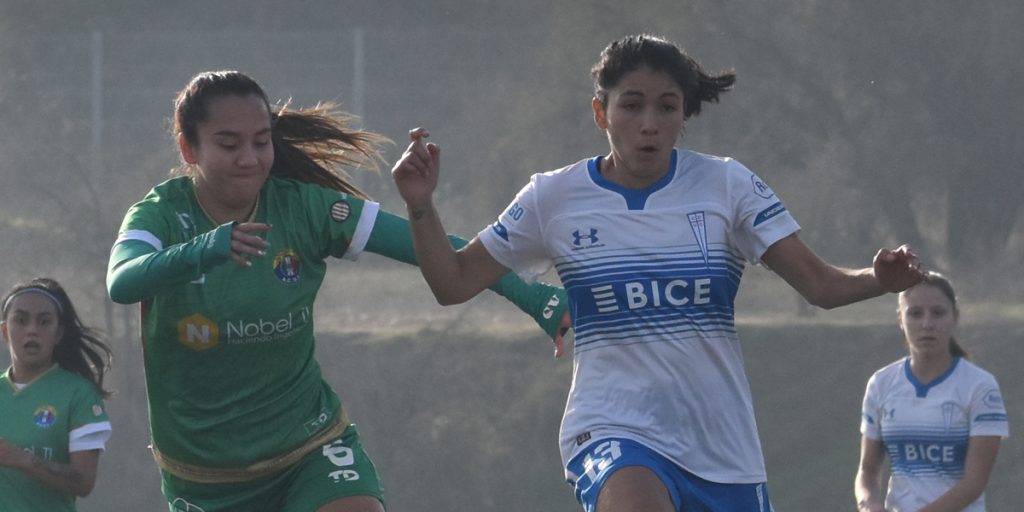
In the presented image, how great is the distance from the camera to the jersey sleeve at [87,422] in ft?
21.4

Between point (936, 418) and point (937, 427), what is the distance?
40 mm

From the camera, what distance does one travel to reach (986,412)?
261 inches

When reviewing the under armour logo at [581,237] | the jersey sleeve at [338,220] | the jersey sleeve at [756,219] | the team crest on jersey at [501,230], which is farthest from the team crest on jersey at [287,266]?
the jersey sleeve at [756,219]

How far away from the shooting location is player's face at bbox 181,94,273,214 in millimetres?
4156

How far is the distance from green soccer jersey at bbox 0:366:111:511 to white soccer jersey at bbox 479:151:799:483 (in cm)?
317

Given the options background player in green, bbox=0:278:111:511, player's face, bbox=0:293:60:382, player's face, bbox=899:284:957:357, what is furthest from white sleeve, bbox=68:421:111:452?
player's face, bbox=899:284:957:357

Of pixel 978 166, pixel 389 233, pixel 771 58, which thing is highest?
pixel 771 58

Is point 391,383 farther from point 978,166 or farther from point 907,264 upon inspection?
point 907,264

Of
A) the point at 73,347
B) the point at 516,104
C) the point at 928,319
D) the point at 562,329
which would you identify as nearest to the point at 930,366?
the point at 928,319

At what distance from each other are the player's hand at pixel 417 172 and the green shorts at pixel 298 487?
2.49ft

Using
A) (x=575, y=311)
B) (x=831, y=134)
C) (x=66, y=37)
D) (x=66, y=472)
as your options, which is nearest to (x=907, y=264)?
(x=575, y=311)

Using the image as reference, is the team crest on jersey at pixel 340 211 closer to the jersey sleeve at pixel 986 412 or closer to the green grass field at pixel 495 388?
the jersey sleeve at pixel 986 412

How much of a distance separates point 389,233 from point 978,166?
44.1 ft

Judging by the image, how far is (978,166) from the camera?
16.8 meters
